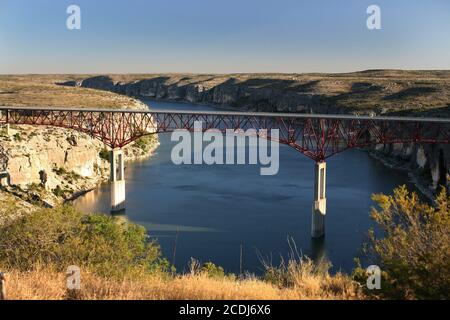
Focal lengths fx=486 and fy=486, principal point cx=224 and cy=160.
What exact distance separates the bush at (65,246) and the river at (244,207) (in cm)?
925

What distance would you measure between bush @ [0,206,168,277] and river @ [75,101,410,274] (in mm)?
9250

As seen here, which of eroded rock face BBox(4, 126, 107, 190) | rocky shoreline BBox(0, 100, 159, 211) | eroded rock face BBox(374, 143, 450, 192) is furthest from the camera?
eroded rock face BBox(374, 143, 450, 192)

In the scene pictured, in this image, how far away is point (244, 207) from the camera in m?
42.4

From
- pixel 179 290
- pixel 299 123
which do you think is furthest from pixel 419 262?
pixel 299 123

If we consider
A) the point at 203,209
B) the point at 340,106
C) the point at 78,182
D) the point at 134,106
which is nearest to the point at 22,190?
the point at 78,182

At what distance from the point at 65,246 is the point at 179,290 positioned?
27.5ft

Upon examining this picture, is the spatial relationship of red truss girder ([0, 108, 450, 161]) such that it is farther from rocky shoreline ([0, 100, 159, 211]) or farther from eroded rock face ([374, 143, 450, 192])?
rocky shoreline ([0, 100, 159, 211])

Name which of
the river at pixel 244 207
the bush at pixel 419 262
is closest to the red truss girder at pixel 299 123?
the river at pixel 244 207

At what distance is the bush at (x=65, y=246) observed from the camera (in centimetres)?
1404

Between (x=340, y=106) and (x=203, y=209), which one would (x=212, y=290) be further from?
(x=340, y=106)

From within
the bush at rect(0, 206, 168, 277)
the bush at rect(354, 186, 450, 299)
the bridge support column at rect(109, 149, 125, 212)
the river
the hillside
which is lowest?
the river

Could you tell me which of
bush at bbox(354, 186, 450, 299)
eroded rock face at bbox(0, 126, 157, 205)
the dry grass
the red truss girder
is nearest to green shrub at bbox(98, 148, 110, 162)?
eroded rock face at bbox(0, 126, 157, 205)

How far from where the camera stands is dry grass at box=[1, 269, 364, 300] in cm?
788
